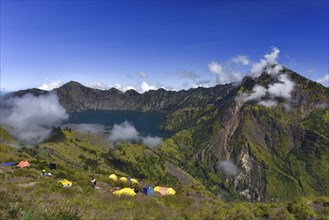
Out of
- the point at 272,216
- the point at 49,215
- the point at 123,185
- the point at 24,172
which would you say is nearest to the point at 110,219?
the point at 49,215

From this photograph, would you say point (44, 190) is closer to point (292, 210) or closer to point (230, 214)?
point (230, 214)

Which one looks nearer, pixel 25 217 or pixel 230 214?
→ pixel 25 217

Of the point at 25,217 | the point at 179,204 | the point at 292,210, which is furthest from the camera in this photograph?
the point at 179,204

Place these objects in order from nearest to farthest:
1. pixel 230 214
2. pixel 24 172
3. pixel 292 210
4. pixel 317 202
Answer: pixel 230 214, pixel 292 210, pixel 317 202, pixel 24 172

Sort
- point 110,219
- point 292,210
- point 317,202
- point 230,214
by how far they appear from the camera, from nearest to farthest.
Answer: point 110,219
point 230,214
point 292,210
point 317,202

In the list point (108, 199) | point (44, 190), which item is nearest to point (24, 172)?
point (44, 190)

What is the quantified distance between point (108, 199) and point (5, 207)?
712 inches

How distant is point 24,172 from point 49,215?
51.9 metres

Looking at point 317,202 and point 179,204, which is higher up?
point 317,202

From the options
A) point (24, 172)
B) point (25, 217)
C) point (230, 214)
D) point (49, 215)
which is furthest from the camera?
point (24, 172)

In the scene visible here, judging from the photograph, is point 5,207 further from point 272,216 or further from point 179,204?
point 179,204

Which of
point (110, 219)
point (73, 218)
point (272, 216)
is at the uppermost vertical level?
point (73, 218)

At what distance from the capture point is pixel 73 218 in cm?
1007

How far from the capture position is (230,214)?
21062mm
